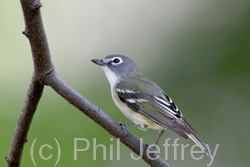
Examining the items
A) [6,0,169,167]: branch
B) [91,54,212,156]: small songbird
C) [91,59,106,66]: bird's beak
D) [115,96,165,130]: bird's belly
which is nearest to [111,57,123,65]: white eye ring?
[91,54,212,156]: small songbird

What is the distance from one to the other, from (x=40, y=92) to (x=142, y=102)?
58.5 inches

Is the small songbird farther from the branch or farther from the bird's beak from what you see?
the branch

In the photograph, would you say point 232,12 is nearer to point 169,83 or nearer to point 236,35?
Answer: point 236,35

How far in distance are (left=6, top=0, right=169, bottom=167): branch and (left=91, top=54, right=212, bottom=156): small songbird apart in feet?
2.42

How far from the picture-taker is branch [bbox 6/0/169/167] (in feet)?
6.95

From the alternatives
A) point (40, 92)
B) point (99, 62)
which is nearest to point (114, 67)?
point (99, 62)

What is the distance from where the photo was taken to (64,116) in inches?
175

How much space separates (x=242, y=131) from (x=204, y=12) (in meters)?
1.97

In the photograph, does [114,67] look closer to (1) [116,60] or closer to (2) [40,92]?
(1) [116,60]

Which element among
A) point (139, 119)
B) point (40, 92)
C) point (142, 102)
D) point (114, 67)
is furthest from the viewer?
point (114, 67)

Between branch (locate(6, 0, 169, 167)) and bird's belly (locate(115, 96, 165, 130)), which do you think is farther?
bird's belly (locate(115, 96, 165, 130))

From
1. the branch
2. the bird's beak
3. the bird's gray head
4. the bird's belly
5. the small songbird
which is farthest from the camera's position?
the bird's gray head

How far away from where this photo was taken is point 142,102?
3.84 metres

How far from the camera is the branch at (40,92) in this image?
2.12 metres
